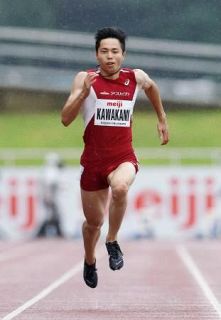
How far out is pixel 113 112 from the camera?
1250 cm

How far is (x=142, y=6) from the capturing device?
5325cm

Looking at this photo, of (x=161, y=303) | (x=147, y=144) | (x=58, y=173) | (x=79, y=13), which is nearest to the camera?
(x=161, y=303)

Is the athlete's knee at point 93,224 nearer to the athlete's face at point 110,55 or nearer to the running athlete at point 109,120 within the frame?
the running athlete at point 109,120

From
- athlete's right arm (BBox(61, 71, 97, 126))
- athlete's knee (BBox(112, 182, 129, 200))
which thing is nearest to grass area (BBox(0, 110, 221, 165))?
athlete's knee (BBox(112, 182, 129, 200))

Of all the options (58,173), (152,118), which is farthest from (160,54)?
(58,173)

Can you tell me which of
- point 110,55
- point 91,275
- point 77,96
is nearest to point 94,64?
point 91,275

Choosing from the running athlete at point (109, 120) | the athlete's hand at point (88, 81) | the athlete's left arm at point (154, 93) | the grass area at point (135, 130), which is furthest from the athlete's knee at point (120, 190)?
the grass area at point (135, 130)

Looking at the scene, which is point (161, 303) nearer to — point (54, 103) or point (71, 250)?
point (71, 250)

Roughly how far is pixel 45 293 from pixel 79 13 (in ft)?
149

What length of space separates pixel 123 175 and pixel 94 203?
55 centimetres

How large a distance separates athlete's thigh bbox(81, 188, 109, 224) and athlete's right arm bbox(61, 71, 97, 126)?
940 millimetres

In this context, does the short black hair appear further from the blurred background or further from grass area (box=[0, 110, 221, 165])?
grass area (box=[0, 110, 221, 165])

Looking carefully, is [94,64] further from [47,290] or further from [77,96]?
[77,96]

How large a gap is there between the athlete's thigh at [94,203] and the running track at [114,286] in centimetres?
79
